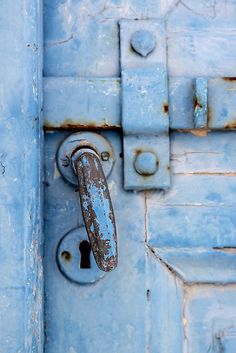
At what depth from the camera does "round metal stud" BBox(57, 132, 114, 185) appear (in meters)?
0.90

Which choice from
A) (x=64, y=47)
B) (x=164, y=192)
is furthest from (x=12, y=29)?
(x=164, y=192)

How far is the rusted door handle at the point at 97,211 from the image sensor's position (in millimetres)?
774

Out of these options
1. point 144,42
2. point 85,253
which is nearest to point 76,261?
point 85,253

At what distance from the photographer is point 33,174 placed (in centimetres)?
83

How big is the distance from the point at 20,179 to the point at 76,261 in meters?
0.16

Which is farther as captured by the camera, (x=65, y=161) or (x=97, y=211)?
(x=65, y=161)

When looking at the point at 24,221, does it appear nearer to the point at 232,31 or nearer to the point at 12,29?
the point at 12,29

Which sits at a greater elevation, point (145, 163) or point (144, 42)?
point (144, 42)

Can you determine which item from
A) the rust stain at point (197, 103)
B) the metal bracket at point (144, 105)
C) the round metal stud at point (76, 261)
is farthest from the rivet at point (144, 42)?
the round metal stud at point (76, 261)

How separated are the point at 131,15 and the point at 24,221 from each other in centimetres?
36

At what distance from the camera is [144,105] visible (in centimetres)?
89

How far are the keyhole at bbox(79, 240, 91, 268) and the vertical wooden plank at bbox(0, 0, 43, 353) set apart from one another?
0.24ft

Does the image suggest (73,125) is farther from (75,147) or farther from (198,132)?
(198,132)

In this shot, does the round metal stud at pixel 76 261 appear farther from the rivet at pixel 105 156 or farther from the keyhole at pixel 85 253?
the rivet at pixel 105 156
